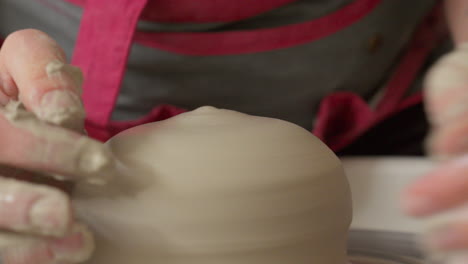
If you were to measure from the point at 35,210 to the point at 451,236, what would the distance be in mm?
350

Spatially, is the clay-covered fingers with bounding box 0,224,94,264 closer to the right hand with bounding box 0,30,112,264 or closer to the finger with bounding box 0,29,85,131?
the right hand with bounding box 0,30,112,264

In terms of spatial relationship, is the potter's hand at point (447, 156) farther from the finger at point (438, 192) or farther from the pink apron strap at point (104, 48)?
the pink apron strap at point (104, 48)

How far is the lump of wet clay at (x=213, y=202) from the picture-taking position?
0.58 m

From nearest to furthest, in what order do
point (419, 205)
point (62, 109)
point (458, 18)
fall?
point (419, 205) → point (62, 109) → point (458, 18)

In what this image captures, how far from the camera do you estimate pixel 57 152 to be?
0.54m

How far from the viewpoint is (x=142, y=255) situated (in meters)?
0.59

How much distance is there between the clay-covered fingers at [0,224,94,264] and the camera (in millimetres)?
552

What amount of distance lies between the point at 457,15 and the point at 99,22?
65 centimetres

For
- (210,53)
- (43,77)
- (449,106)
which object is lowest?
(210,53)

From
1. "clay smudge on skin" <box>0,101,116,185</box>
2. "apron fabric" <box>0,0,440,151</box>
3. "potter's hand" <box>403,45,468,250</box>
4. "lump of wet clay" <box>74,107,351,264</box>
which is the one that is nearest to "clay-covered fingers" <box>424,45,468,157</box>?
"potter's hand" <box>403,45,468,250</box>

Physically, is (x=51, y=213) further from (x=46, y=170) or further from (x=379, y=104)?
(x=379, y=104)

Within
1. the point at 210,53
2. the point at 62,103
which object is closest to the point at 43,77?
the point at 62,103

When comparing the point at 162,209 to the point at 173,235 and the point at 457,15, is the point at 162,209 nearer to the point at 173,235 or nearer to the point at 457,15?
the point at 173,235

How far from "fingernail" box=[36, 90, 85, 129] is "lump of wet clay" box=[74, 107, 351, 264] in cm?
6
